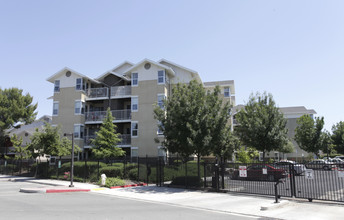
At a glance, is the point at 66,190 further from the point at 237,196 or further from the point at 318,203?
the point at 318,203

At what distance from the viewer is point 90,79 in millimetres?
35250

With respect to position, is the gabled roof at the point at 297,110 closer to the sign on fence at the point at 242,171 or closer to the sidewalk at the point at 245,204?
the sign on fence at the point at 242,171

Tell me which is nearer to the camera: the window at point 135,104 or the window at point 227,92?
the window at point 135,104

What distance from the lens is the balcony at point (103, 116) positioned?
3362cm

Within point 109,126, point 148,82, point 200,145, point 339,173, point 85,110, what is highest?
point 148,82

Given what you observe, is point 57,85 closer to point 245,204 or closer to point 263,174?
point 263,174

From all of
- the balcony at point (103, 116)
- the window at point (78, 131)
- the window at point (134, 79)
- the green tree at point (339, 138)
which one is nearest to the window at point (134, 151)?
the balcony at point (103, 116)

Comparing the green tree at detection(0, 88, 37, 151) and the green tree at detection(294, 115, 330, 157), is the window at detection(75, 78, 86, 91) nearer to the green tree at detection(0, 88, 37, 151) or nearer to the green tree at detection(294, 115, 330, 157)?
the green tree at detection(0, 88, 37, 151)

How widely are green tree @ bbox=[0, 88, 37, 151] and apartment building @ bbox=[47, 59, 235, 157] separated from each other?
25.3ft

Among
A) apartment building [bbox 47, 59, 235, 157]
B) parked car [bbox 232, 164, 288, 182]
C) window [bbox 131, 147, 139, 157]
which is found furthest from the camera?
apartment building [bbox 47, 59, 235, 157]

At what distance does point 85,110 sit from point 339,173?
3073cm

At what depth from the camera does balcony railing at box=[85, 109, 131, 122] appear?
33719mm

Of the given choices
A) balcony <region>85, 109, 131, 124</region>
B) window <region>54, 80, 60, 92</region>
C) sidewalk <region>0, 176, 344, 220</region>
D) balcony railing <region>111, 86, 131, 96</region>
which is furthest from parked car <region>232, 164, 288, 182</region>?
window <region>54, 80, 60, 92</region>

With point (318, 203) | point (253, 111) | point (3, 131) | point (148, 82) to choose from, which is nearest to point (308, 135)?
point (253, 111)
